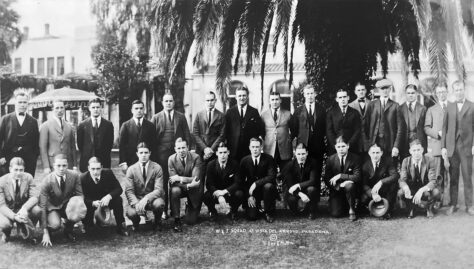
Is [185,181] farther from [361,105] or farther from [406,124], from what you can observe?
[406,124]

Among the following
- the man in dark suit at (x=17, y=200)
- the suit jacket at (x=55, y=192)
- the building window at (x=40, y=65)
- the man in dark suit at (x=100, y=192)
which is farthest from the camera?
the building window at (x=40, y=65)

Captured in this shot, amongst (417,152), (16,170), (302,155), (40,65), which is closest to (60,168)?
(16,170)

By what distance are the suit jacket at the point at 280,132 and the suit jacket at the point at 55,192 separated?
1.83 m

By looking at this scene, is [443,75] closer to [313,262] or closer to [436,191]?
[436,191]

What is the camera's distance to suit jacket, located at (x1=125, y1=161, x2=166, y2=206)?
3.97m

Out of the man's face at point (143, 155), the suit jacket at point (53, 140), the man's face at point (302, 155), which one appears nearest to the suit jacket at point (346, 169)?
the man's face at point (302, 155)

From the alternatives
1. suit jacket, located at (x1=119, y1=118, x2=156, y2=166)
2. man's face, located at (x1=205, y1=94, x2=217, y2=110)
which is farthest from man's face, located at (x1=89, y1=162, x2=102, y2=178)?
man's face, located at (x1=205, y1=94, x2=217, y2=110)

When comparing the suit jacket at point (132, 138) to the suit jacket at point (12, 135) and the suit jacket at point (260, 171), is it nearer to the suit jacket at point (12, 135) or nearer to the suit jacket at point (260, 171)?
the suit jacket at point (12, 135)

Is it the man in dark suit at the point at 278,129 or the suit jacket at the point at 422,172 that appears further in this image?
the man in dark suit at the point at 278,129

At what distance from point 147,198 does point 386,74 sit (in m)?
3.21

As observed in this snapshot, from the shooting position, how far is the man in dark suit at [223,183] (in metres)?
4.12

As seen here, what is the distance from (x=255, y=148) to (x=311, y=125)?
0.62 metres

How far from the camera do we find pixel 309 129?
4363 millimetres

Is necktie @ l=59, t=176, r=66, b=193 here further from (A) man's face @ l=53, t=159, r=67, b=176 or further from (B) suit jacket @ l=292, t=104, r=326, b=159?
(B) suit jacket @ l=292, t=104, r=326, b=159
